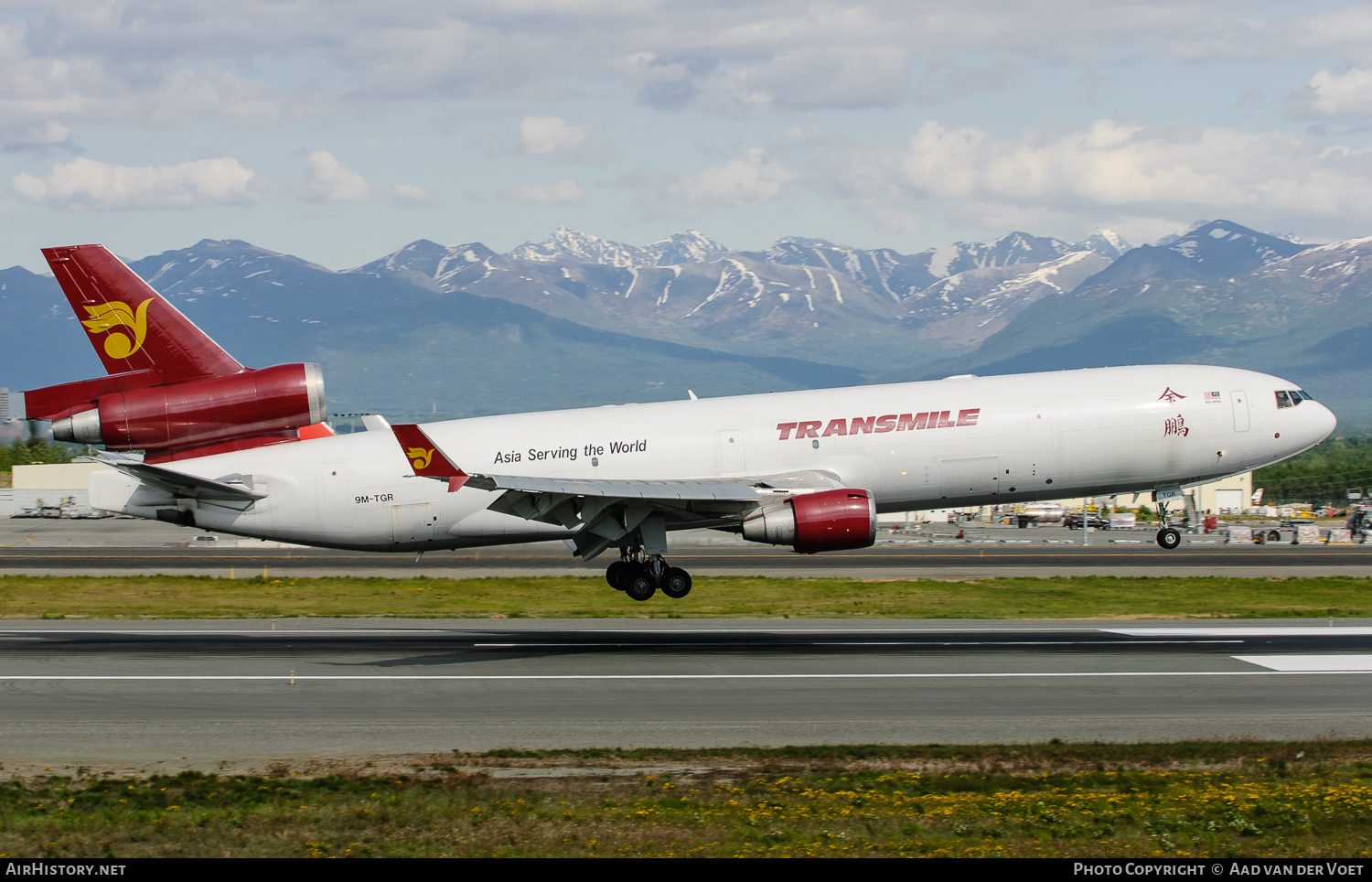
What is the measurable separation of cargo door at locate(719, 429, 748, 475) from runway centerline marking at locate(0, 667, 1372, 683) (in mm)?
7426

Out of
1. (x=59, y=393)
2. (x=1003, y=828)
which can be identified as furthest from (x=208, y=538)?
(x=1003, y=828)

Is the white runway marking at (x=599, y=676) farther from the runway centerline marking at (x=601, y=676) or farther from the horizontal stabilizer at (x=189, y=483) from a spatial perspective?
the horizontal stabilizer at (x=189, y=483)

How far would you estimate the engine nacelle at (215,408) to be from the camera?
3509cm

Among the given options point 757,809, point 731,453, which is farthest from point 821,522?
point 757,809

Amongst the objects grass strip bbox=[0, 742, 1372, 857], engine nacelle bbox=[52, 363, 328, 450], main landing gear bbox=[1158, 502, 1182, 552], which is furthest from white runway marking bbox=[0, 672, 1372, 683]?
engine nacelle bbox=[52, 363, 328, 450]

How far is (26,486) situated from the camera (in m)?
137

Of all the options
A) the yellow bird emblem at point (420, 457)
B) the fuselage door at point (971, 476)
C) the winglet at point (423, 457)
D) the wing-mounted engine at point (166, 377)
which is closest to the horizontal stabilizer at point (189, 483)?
the wing-mounted engine at point (166, 377)

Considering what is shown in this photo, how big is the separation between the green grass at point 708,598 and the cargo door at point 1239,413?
11.1m

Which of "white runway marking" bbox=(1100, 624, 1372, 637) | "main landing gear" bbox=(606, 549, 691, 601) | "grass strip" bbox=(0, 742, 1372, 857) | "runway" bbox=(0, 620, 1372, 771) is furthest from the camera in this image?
"white runway marking" bbox=(1100, 624, 1372, 637)

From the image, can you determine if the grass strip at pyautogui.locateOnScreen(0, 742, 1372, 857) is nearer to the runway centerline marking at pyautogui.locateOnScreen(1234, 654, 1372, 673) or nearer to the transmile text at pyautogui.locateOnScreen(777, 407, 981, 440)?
the runway centerline marking at pyautogui.locateOnScreen(1234, 654, 1372, 673)

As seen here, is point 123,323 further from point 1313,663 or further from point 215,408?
point 1313,663

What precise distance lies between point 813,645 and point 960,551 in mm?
51538

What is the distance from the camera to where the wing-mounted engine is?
35500 mm
